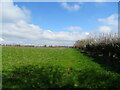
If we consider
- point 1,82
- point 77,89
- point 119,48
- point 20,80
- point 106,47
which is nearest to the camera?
point 77,89

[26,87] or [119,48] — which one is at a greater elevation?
[119,48]

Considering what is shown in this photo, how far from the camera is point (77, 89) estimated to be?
26.7 feet

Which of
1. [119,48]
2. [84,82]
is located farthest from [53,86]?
[119,48]

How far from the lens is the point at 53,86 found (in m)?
8.45

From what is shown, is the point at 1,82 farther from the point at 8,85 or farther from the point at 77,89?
the point at 77,89

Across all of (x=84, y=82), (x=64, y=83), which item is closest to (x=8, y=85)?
(x=64, y=83)

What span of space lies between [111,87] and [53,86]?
2.33 m

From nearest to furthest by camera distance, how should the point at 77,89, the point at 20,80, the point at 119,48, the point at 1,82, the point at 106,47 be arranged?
the point at 77,89 < the point at 1,82 < the point at 20,80 < the point at 119,48 < the point at 106,47

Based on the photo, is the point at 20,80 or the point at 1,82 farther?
the point at 20,80

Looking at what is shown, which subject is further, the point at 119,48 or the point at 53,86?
the point at 119,48

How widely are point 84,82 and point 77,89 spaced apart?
115 cm

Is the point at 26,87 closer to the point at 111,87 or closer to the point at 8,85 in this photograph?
the point at 8,85

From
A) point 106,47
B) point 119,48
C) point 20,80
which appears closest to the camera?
point 20,80

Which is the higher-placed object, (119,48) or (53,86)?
(119,48)
